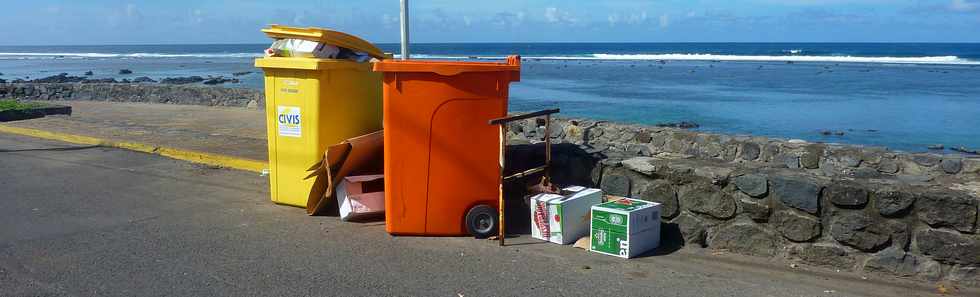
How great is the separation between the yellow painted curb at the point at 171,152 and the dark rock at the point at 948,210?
640cm

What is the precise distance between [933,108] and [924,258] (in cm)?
2418

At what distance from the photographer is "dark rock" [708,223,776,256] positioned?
17.6ft

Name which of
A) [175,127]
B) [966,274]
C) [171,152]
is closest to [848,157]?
[966,274]

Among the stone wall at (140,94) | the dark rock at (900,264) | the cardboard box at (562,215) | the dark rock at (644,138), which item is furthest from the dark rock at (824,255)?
the stone wall at (140,94)

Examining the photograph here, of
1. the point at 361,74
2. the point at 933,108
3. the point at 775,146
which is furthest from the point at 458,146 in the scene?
the point at 933,108

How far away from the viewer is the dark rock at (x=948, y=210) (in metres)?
4.57

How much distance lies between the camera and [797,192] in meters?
5.17

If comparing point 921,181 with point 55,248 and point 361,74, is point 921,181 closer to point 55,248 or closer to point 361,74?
point 361,74

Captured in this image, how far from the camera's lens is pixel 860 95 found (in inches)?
1240

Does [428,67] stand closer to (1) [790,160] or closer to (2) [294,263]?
(2) [294,263]

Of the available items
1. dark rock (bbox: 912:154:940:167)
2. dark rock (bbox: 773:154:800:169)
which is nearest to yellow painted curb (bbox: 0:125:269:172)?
dark rock (bbox: 773:154:800:169)

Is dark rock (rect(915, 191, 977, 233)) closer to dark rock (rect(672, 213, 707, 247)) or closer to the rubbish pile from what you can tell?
dark rock (rect(672, 213, 707, 247))

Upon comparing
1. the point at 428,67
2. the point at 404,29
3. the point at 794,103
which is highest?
the point at 404,29

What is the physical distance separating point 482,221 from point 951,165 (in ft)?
24.4
